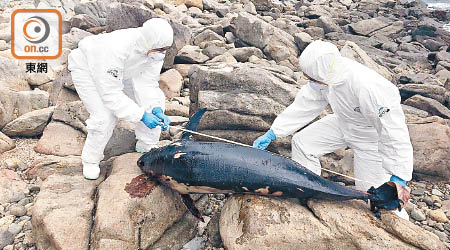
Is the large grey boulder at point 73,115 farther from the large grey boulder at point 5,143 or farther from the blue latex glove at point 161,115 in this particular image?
the blue latex glove at point 161,115

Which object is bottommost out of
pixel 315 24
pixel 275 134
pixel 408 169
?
pixel 315 24

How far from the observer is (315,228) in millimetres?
3529

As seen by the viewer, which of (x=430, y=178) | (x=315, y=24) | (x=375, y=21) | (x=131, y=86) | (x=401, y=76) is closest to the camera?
(x=131, y=86)

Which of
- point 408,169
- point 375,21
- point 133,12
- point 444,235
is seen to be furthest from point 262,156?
point 375,21

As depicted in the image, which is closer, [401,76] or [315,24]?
[401,76]

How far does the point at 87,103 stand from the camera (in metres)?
4.45

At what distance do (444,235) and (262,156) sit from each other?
8.41 feet

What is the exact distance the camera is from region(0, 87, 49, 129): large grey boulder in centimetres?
602

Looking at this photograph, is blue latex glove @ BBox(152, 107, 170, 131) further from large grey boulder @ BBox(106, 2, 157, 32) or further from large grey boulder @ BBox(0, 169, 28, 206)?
large grey boulder @ BBox(106, 2, 157, 32)

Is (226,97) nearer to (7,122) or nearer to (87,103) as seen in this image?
(87,103)

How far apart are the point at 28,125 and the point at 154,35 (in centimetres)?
313

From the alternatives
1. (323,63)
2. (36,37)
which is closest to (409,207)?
(323,63)

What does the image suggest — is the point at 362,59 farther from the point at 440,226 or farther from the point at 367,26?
the point at 367,26

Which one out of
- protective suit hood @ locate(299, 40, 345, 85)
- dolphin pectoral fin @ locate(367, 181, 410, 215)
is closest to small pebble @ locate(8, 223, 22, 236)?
protective suit hood @ locate(299, 40, 345, 85)
